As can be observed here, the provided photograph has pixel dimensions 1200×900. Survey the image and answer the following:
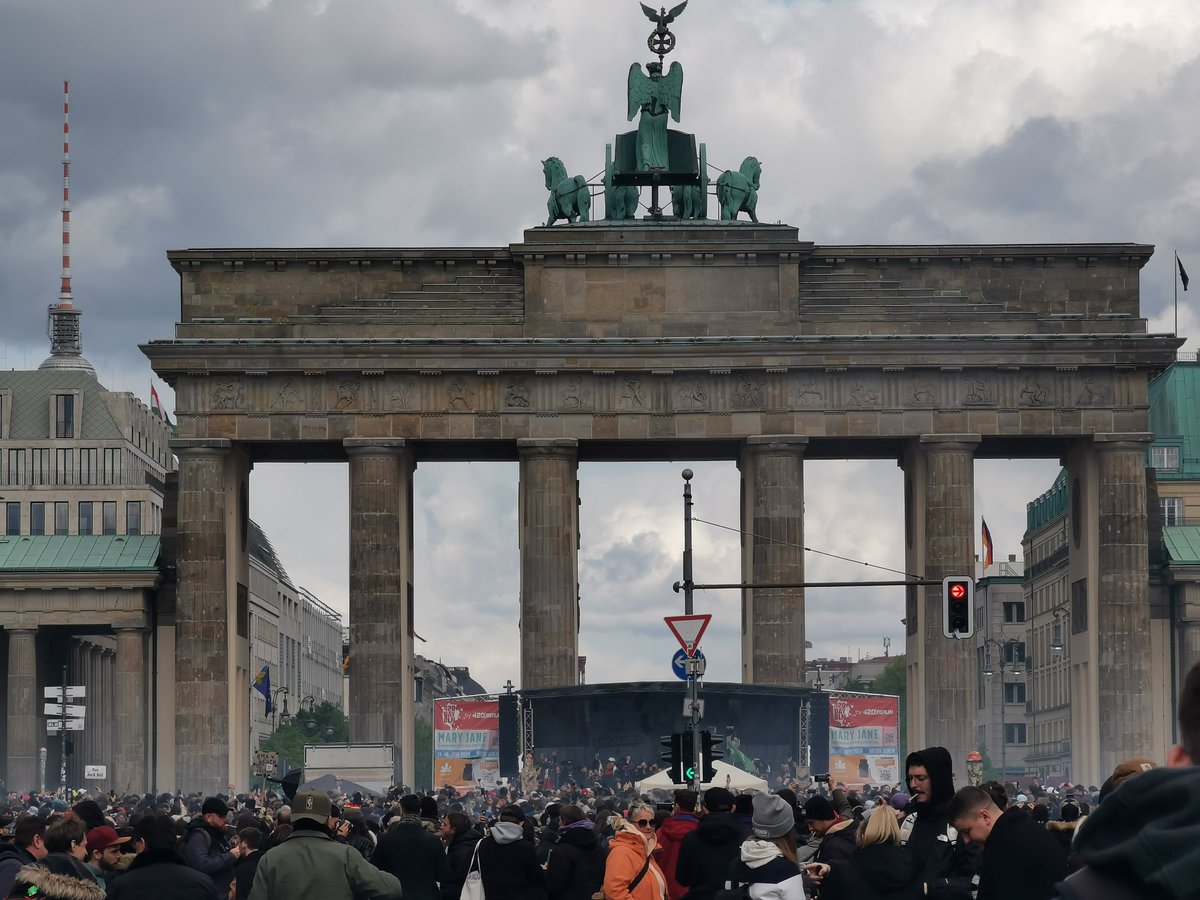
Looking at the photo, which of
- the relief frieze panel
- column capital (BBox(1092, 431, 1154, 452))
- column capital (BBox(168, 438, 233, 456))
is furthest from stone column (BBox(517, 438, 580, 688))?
column capital (BBox(1092, 431, 1154, 452))

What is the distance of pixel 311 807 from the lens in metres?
15.8

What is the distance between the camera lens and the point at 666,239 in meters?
84.7

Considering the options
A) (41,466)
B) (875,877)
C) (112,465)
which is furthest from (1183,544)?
(41,466)

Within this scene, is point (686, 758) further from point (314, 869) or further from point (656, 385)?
point (656, 385)

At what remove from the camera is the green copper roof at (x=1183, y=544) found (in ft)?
289

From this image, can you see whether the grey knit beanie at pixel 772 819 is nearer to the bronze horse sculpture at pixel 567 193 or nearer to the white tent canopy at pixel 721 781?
the white tent canopy at pixel 721 781

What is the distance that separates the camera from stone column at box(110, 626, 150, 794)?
85875 millimetres

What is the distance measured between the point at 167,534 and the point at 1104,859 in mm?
86190

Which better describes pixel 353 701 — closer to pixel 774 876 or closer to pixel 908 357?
pixel 908 357

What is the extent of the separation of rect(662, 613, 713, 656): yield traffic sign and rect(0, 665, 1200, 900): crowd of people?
19468 millimetres

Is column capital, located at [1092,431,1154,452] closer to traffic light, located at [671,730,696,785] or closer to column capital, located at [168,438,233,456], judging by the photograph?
column capital, located at [168,438,233,456]

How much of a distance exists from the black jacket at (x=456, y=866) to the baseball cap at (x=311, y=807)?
671 centimetres

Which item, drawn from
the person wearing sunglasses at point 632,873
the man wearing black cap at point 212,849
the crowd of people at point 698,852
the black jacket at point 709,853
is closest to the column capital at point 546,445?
the crowd of people at point 698,852

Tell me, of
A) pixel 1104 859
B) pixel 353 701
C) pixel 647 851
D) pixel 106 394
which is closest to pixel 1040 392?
pixel 353 701
